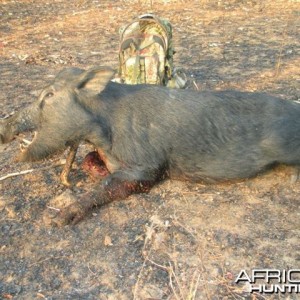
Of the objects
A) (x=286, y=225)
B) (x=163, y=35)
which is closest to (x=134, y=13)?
(x=163, y=35)

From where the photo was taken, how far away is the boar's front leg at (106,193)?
11.9 ft

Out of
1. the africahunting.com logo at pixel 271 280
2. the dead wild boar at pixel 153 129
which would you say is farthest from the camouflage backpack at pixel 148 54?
the africahunting.com logo at pixel 271 280

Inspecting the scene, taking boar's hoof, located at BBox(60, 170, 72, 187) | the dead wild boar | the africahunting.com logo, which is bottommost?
boar's hoof, located at BBox(60, 170, 72, 187)

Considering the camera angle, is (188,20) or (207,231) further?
(188,20)

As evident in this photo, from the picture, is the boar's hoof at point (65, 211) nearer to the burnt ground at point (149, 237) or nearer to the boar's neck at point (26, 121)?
the burnt ground at point (149, 237)

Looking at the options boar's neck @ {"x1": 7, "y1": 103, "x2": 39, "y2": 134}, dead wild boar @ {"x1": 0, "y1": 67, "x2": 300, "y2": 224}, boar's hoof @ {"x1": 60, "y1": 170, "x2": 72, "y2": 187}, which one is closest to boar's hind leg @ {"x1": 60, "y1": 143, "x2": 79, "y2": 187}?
boar's hoof @ {"x1": 60, "y1": 170, "x2": 72, "y2": 187}

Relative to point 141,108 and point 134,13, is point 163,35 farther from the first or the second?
point 134,13

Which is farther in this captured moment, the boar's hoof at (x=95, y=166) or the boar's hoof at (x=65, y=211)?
the boar's hoof at (x=95, y=166)

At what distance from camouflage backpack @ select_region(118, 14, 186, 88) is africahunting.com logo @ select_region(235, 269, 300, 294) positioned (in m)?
2.76

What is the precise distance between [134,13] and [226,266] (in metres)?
8.39

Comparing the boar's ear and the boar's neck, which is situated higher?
the boar's ear

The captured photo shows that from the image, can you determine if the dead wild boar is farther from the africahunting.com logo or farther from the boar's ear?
the africahunting.com logo

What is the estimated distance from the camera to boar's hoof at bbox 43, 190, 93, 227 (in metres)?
3.60

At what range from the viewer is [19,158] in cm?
396
